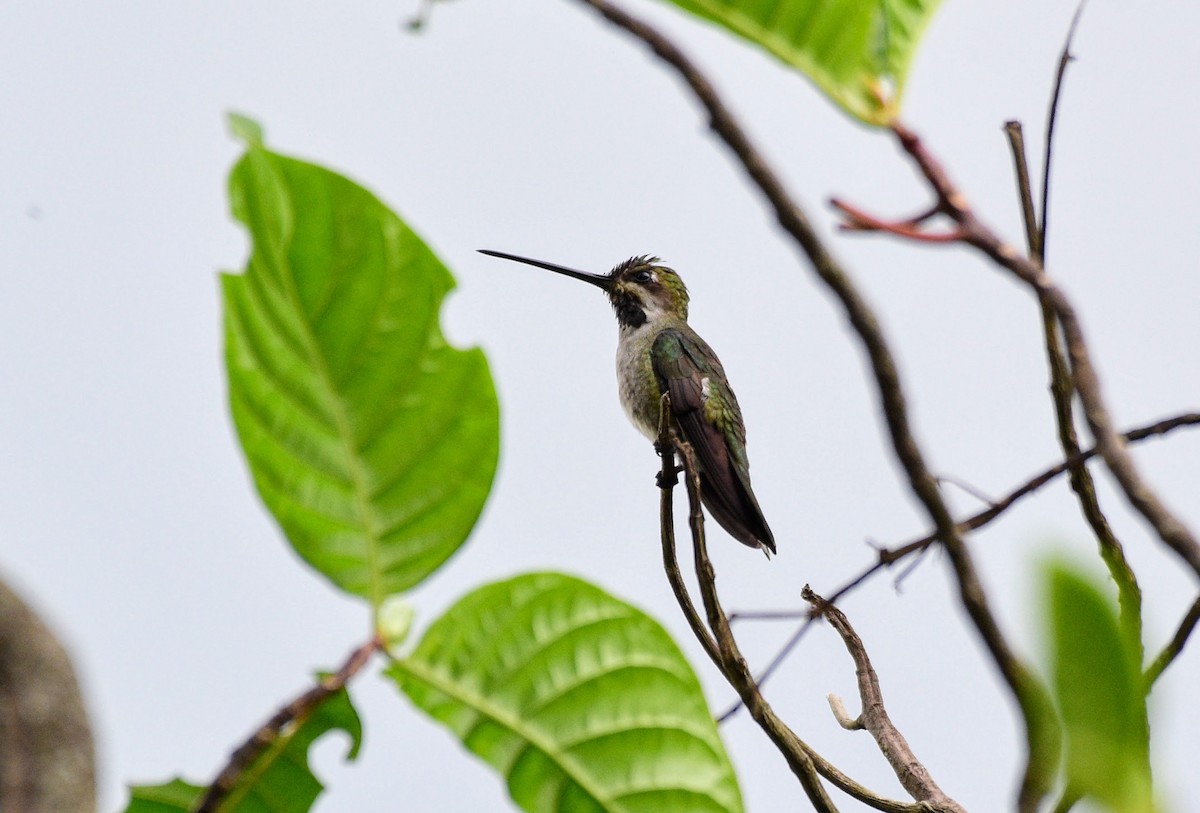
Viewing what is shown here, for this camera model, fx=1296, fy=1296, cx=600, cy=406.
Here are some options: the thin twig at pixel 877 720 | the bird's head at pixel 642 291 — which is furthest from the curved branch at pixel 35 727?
the bird's head at pixel 642 291

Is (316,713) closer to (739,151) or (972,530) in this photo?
(739,151)

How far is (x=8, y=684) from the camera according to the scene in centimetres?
91

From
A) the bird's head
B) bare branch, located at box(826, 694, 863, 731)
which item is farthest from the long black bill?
bare branch, located at box(826, 694, 863, 731)

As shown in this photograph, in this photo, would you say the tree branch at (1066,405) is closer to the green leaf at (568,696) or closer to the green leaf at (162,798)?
the green leaf at (568,696)

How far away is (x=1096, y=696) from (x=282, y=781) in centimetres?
113

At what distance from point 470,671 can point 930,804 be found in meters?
1.35

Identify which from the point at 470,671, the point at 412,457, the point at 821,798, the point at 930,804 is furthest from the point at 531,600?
the point at 930,804

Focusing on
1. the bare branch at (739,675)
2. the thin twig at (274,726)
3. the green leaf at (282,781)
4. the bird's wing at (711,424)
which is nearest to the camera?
the thin twig at (274,726)

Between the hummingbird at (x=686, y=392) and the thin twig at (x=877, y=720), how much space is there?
107 inches

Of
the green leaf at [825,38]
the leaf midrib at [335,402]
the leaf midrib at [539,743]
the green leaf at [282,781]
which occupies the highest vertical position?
the green leaf at [825,38]

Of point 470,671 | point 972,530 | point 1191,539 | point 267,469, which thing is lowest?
point 470,671

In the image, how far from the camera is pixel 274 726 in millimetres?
1198

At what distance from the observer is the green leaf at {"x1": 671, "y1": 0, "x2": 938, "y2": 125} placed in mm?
1211

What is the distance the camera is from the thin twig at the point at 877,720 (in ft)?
8.98
